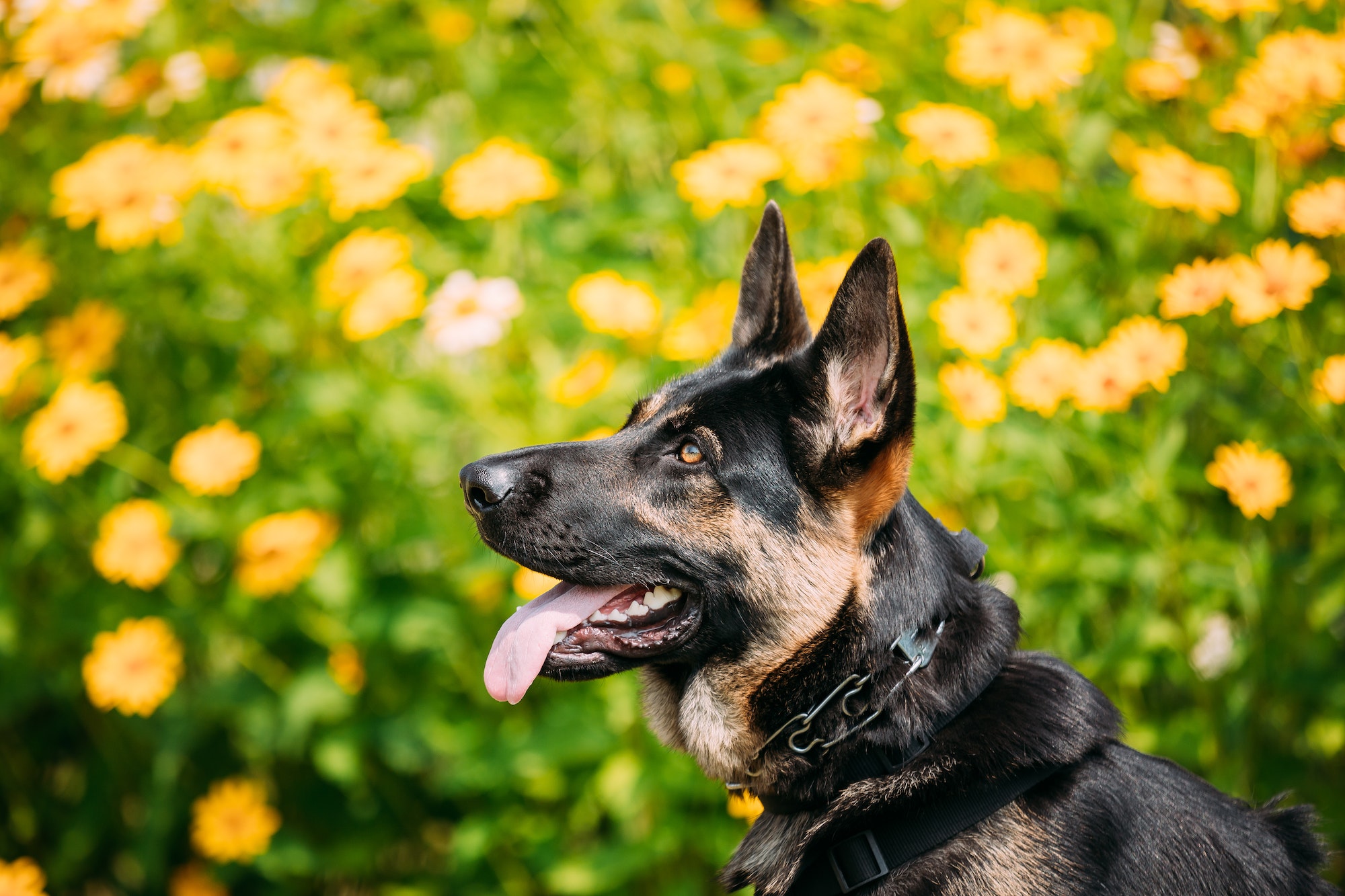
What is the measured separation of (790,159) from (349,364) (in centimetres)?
174

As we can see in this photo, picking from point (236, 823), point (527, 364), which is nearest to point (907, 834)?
point (527, 364)

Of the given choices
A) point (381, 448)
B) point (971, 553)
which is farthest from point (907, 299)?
point (381, 448)

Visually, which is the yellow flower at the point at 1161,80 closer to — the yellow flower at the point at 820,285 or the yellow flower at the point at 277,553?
the yellow flower at the point at 820,285

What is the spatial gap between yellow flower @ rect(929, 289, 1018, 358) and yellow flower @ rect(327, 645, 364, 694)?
2.33 metres

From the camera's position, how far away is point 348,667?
140 inches

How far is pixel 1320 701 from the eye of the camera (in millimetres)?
3104

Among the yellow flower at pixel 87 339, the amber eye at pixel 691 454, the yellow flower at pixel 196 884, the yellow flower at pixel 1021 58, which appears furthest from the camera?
the yellow flower at pixel 196 884

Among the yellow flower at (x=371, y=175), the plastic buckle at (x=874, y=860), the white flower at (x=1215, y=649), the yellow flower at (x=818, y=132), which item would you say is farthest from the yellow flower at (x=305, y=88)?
the white flower at (x=1215, y=649)

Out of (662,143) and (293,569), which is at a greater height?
(662,143)

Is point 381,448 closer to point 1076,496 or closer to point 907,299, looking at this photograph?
point 907,299

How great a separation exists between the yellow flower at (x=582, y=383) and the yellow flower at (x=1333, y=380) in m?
2.10

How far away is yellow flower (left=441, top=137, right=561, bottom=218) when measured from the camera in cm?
330

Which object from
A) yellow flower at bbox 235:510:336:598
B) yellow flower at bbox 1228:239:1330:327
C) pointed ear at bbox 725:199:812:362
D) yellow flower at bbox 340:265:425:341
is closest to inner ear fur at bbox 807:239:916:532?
pointed ear at bbox 725:199:812:362

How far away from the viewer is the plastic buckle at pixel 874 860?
2.01 m
